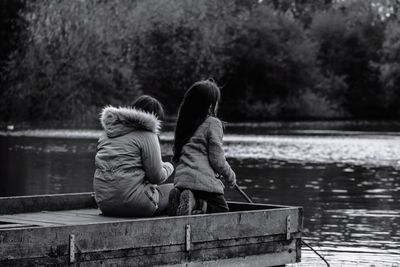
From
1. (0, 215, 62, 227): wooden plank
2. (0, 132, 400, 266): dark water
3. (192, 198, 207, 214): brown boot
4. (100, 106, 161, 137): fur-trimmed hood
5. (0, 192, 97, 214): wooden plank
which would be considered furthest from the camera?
(0, 132, 400, 266): dark water

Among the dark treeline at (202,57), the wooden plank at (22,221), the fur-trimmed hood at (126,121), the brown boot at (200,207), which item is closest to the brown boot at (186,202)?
the brown boot at (200,207)

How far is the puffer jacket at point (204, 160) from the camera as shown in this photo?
9.70 m

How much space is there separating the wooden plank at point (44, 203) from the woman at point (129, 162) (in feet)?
4.01

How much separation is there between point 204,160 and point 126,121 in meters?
0.82

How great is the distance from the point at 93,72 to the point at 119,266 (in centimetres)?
3929

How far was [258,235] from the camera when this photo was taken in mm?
9914

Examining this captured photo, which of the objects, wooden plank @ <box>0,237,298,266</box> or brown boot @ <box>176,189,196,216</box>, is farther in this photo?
brown boot @ <box>176,189,196,216</box>

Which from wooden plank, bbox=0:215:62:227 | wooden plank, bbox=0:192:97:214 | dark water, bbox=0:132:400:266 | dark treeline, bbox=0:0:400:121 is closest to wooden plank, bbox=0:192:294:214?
wooden plank, bbox=0:192:97:214

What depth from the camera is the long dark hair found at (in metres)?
9.52

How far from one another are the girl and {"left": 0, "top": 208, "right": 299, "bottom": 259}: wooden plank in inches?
14.3

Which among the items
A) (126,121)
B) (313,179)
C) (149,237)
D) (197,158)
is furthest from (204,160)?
(313,179)

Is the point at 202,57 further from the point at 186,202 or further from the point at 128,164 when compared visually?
the point at 128,164

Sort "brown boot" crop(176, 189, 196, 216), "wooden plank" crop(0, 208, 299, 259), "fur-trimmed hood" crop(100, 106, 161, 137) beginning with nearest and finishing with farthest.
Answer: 1. "wooden plank" crop(0, 208, 299, 259)
2. "fur-trimmed hood" crop(100, 106, 161, 137)
3. "brown boot" crop(176, 189, 196, 216)

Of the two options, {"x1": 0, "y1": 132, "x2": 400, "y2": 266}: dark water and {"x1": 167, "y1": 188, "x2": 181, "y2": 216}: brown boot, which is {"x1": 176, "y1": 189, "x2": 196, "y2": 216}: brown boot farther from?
{"x1": 0, "y1": 132, "x2": 400, "y2": 266}: dark water
